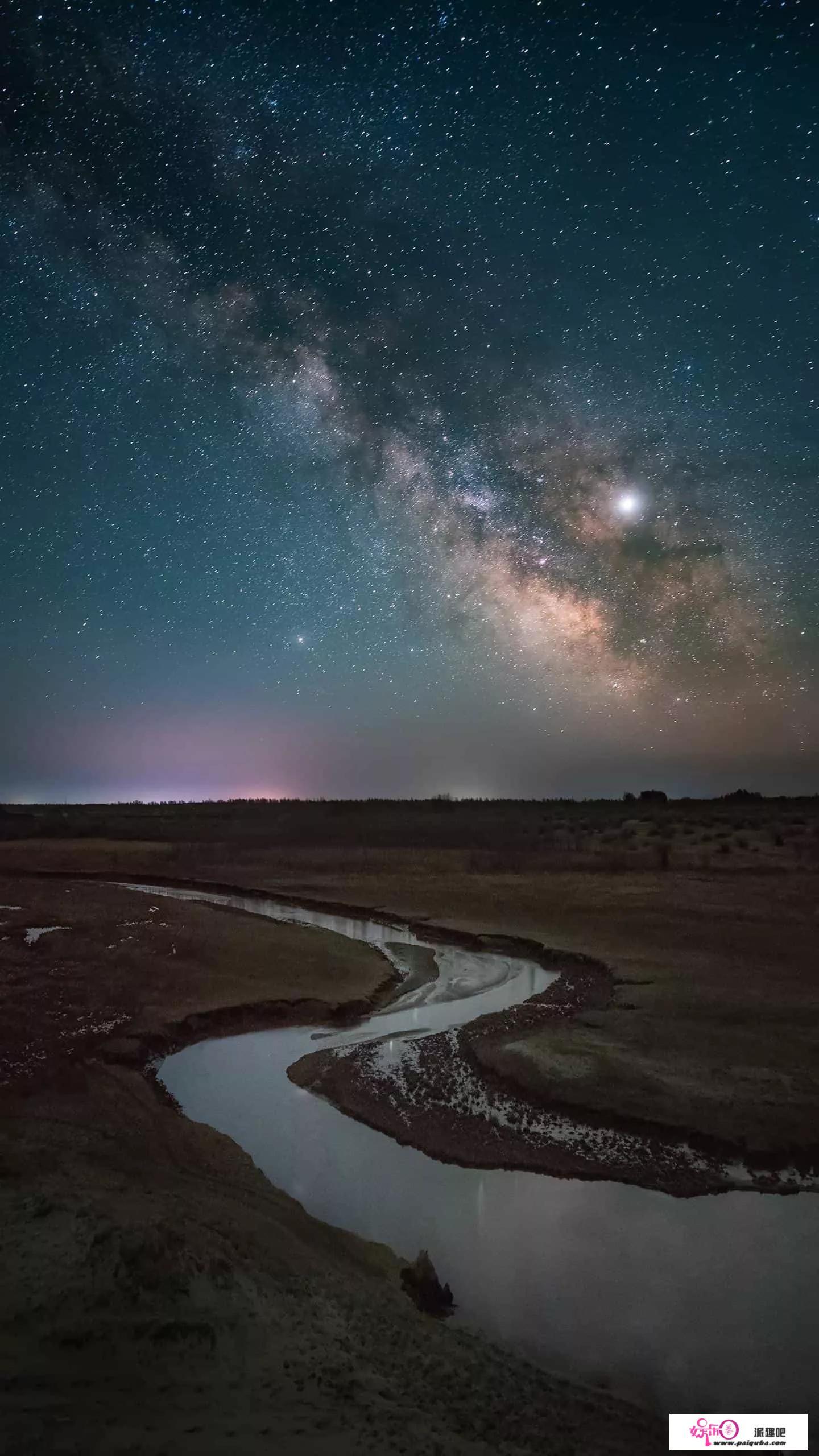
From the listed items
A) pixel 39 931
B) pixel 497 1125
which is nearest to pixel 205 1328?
pixel 497 1125

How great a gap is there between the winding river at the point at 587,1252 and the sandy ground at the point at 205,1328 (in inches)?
17.3

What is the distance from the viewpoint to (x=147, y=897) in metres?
24.6

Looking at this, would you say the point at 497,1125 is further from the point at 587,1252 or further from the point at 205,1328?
the point at 205,1328

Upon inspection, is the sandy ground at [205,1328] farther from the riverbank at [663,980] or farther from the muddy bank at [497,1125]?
the riverbank at [663,980]

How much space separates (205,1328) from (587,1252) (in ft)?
10.2

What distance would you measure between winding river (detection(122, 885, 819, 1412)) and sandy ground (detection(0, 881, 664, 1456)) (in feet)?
1.44

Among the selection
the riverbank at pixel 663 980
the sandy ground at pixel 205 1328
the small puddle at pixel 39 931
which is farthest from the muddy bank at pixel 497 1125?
the small puddle at pixel 39 931

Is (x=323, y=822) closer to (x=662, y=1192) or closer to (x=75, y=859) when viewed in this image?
(x=75, y=859)

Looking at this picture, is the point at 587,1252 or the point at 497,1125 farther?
the point at 497,1125

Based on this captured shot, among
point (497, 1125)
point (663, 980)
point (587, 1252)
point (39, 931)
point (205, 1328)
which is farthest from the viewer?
point (39, 931)

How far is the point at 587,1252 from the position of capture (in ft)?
20.2

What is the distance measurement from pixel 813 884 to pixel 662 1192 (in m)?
20.3

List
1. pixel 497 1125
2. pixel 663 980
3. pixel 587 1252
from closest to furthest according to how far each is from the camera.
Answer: pixel 587 1252, pixel 497 1125, pixel 663 980

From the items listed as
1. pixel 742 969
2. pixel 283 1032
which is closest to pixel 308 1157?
pixel 283 1032
